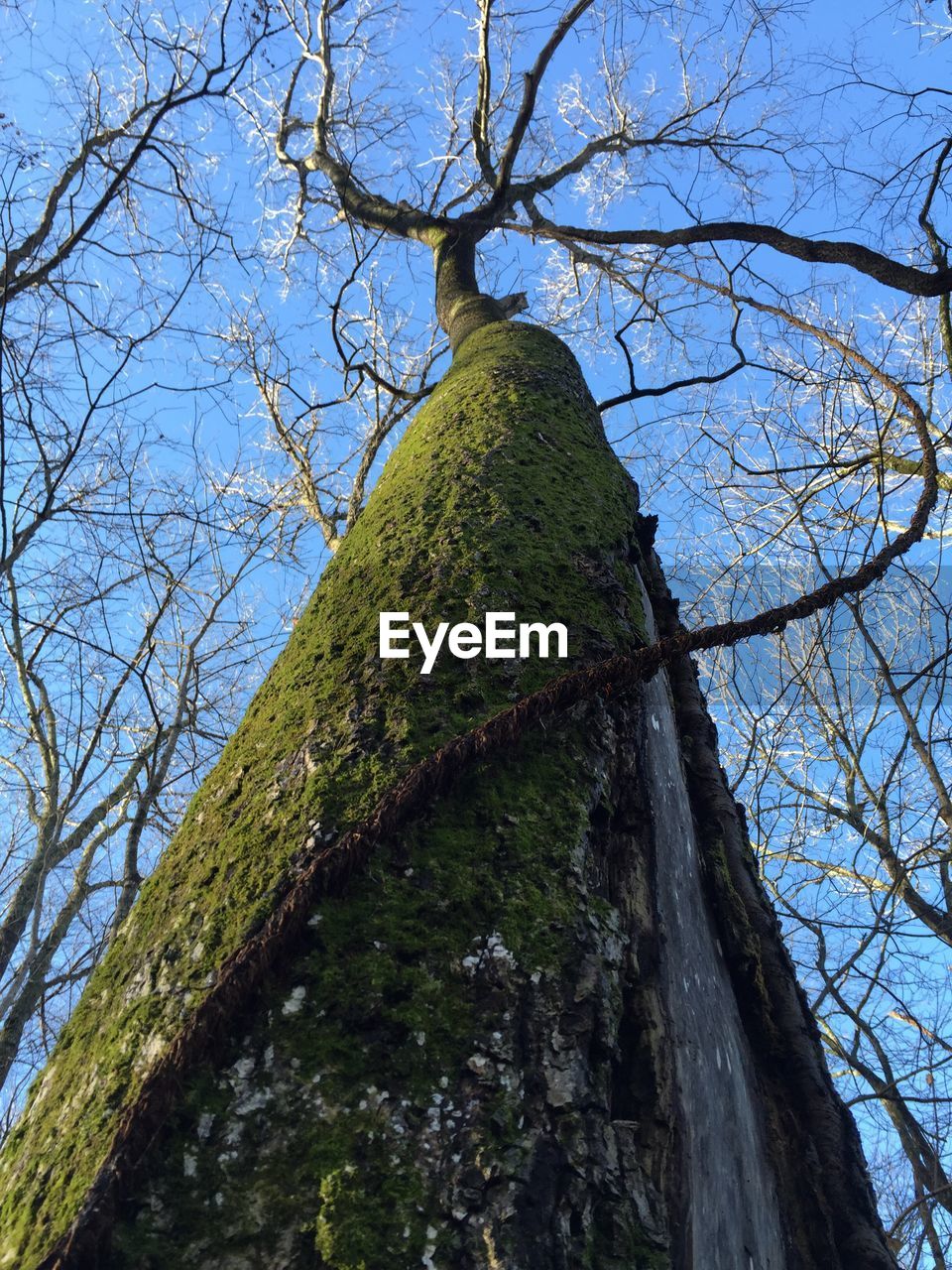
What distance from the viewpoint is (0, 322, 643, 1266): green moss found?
0.80 meters

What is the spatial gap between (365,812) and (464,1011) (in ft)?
0.91

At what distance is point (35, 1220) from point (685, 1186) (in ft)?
2.15

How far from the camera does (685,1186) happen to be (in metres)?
0.84

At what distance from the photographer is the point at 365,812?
99cm

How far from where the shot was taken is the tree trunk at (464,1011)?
2.27 ft

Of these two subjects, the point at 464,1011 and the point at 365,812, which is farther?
the point at 365,812

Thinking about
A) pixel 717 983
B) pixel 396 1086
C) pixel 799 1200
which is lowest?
pixel 799 1200

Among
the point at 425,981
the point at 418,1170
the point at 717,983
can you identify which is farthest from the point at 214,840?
the point at 717,983

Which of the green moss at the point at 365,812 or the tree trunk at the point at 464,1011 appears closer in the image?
the tree trunk at the point at 464,1011

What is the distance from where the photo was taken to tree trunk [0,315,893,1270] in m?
0.69

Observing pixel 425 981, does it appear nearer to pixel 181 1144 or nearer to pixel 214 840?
pixel 181 1144

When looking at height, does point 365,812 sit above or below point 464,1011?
above

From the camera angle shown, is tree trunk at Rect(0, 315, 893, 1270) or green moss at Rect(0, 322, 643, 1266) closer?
tree trunk at Rect(0, 315, 893, 1270)

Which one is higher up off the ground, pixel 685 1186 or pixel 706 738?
pixel 706 738
